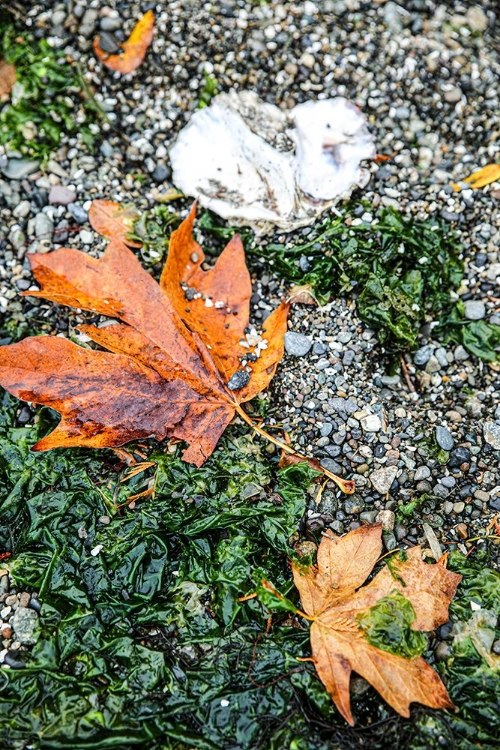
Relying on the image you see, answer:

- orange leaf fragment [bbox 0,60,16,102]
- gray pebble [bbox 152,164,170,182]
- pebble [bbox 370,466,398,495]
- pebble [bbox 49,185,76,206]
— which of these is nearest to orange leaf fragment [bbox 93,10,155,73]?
orange leaf fragment [bbox 0,60,16,102]

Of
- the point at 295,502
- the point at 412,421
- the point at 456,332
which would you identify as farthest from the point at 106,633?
the point at 456,332

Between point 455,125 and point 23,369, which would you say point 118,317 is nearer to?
point 23,369

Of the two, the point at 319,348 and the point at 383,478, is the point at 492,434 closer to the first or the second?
the point at 383,478

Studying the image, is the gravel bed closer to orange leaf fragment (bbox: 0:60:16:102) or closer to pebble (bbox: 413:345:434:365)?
pebble (bbox: 413:345:434:365)

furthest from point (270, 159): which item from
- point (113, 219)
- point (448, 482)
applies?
point (448, 482)

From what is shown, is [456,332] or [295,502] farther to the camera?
[456,332]

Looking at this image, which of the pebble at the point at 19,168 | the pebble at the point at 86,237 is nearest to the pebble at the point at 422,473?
the pebble at the point at 86,237
